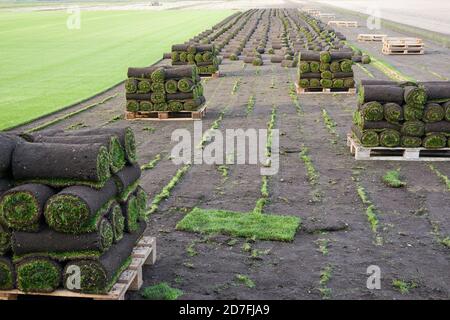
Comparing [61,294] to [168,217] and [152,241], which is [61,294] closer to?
[152,241]

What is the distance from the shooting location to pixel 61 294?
18.8ft

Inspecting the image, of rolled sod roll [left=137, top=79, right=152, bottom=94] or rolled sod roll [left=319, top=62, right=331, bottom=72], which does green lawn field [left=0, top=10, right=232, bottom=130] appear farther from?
rolled sod roll [left=319, top=62, right=331, bottom=72]

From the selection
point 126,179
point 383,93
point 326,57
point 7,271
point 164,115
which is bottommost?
point 164,115

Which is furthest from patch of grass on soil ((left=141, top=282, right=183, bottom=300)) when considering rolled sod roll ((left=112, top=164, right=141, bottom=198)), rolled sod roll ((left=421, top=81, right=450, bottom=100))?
rolled sod roll ((left=421, top=81, right=450, bottom=100))

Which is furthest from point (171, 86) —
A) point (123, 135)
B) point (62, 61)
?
point (62, 61)

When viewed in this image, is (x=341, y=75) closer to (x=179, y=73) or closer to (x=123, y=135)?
(x=179, y=73)

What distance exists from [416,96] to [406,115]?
0.49 meters

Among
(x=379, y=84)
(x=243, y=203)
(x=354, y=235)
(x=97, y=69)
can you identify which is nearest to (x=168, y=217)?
(x=243, y=203)

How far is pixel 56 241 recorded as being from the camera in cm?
563

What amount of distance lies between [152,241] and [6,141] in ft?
8.01

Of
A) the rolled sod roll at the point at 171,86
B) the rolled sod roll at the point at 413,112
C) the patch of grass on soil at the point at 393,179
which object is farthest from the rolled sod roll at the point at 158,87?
the patch of grass on soil at the point at 393,179

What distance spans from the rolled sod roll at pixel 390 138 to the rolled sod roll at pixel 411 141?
5.1 inches

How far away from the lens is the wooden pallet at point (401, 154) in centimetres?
1199

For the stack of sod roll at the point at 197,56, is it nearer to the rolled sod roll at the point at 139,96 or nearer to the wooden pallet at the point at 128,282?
the rolled sod roll at the point at 139,96
